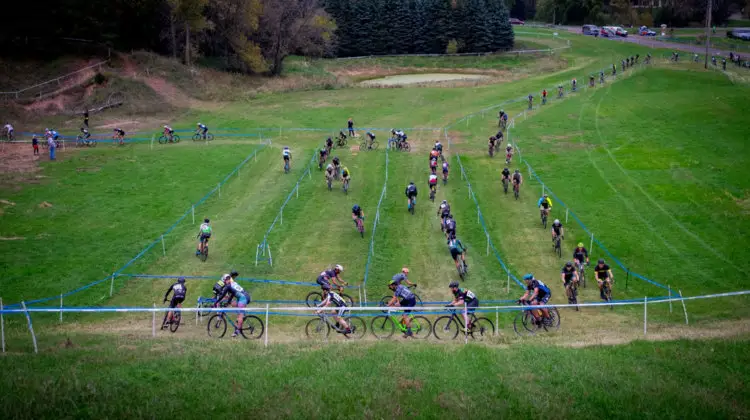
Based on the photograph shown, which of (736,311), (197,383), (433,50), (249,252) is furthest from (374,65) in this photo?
(197,383)

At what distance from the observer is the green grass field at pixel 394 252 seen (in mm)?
16297

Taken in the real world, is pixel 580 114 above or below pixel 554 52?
below

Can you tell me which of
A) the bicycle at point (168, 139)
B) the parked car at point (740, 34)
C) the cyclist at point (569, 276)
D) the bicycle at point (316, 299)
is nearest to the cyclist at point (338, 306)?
the bicycle at point (316, 299)

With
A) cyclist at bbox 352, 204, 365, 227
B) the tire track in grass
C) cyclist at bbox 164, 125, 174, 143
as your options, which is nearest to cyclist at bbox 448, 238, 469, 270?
cyclist at bbox 352, 204, 365, 227

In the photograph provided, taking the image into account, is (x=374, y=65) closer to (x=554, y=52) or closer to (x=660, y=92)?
(x=554, y=52)

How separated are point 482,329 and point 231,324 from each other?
8.27 metres

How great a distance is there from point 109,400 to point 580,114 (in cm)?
5401

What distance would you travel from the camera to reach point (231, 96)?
71.8m

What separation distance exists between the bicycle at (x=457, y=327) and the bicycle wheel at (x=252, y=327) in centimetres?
570

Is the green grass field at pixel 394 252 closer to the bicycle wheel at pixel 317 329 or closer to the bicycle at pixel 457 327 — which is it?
the bicycle wheel at pixel 317 329

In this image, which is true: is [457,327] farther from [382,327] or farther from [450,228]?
[450,228]

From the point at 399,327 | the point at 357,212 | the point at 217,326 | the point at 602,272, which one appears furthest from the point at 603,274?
the point at 217,326

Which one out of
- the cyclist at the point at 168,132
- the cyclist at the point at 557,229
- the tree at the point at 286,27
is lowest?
the cyclist at the point at 557,229

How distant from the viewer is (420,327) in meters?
22.7
